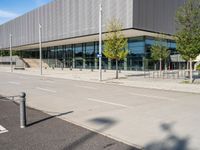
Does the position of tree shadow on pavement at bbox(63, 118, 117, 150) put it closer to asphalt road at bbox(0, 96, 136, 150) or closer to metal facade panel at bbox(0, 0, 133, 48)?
asphalt road at bbox(0, 96, 136, 150)

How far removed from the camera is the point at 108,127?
7.12 m

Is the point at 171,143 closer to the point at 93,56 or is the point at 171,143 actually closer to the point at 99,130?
the point at 99,130

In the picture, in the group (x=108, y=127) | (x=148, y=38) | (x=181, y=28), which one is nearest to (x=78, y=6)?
(x=148, y=38)

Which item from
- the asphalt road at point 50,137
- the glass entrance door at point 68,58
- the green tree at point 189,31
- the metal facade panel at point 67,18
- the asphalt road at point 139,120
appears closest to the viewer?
the asphalt road at point 50,137

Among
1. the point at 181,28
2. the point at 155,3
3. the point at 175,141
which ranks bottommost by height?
the point at 175,141

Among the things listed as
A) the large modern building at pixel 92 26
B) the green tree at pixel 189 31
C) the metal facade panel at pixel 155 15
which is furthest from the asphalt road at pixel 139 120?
the metal facade panel at pixel 155 15

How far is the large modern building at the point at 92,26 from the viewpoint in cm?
3522

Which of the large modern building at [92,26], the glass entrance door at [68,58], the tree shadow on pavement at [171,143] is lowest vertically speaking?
the tree shadow on pavement at [171,143]

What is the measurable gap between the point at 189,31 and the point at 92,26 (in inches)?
837

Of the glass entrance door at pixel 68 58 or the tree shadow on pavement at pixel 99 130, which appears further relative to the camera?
the glass entrance door at pixel 68 58

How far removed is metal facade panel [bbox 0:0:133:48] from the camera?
35531mm

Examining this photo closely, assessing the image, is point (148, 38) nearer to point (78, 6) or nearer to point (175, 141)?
point (78, 6)

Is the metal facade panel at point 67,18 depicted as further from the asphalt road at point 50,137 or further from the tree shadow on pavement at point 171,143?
the tree shadow on pavement at point 171,143

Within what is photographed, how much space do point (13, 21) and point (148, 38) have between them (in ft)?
147
